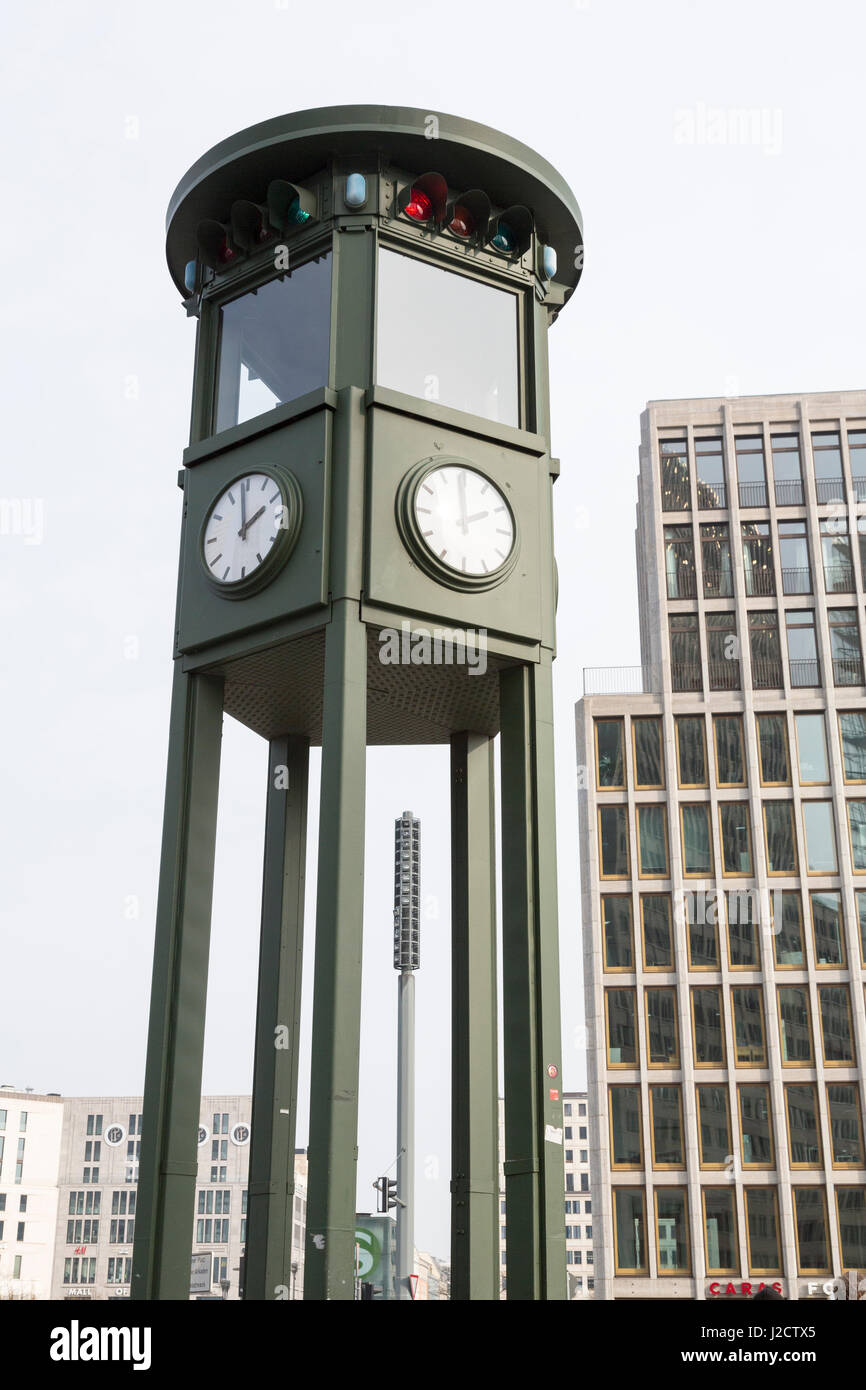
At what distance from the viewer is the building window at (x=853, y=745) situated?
63312 mm

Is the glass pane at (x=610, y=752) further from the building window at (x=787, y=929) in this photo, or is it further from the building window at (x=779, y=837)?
the building window at (x=787, y=929)

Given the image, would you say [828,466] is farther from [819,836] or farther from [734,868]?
[734,868]

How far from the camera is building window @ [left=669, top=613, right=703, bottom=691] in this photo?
65062 mm

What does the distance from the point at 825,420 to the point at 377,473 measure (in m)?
57.9

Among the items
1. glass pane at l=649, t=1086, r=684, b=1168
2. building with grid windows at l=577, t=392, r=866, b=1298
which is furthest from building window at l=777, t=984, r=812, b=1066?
glass pane at l=649, t=1086, r=684, b=1168

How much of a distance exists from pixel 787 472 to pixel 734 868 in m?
19.0

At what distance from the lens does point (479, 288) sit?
1478 cm

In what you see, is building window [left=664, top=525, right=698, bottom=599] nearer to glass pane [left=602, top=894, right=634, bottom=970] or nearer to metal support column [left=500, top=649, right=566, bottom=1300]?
glass pane [left=602, top=894, right=634, bottom=970]

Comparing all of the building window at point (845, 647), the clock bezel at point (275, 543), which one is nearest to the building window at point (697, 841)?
the building window at point (845, 647)

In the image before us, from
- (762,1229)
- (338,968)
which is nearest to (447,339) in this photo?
(338,968)

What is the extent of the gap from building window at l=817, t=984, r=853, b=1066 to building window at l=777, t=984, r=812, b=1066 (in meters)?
0.68

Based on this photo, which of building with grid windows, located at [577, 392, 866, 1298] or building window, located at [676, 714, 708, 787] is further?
building window, located at [676, 714, 708, 787]

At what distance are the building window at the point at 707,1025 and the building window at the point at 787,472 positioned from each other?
75.5 ft
